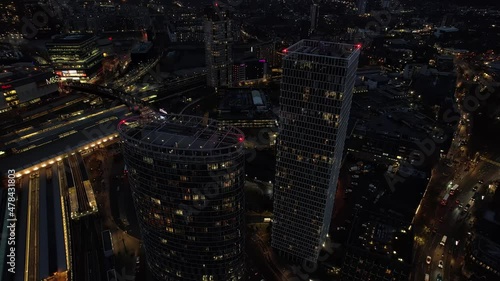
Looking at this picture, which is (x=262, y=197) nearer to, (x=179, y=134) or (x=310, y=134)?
(x=310, y=134)

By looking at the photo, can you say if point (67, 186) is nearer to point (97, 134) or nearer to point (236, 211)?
point (97, 134)

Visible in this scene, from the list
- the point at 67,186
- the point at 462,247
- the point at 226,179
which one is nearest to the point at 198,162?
the point at 226,179

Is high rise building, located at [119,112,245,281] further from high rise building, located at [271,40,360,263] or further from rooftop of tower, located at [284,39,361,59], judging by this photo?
rooftop of tower, located at [284,39,361,59]

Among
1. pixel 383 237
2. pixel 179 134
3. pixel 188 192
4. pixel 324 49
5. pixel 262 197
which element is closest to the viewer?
pixel 188 192

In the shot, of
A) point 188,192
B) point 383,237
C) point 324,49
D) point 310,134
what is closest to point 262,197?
point 383,237

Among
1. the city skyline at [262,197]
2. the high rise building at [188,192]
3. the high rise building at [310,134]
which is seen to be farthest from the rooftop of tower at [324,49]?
the high rise building at [188,192]

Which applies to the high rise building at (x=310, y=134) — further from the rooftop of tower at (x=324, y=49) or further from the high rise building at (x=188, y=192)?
the high rise building at (x=188, y=192)

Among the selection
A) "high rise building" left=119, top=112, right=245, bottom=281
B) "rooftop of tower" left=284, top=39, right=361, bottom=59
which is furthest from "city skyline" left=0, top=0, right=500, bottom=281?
"rooftop of tower" left=284, top=39, right=361, bottom=59
